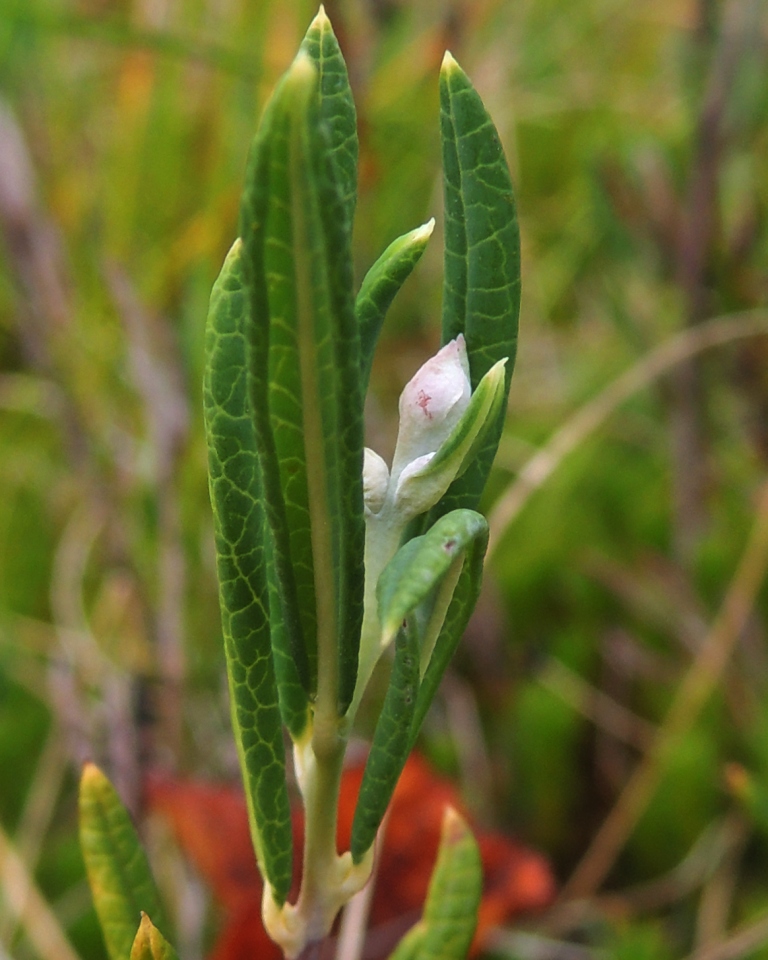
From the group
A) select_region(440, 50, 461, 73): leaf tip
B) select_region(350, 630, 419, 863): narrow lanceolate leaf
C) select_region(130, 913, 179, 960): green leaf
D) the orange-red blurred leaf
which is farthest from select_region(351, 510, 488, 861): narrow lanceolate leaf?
the orange-red blurred leaf

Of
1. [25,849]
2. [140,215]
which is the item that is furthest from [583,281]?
[25,849]

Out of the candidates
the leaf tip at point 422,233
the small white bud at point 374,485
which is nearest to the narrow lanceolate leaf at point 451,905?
the small white bud at point 374,485

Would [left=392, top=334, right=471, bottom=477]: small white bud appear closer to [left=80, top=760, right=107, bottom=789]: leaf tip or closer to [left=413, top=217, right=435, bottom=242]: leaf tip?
[left=413, top=217, right=435, bottom=242]: leaf tip

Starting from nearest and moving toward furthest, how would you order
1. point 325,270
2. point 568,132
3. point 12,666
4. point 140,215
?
1. point 325,270
2. point 12,666
3. point 140,215
4. point 568,132

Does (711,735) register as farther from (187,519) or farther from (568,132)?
(568,132)

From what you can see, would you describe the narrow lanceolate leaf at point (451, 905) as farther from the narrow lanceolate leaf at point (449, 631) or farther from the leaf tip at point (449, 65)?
the leaf tip at point (449, 65)
